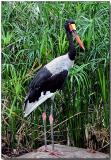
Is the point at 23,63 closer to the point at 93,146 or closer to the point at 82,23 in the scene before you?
the point at 82,23

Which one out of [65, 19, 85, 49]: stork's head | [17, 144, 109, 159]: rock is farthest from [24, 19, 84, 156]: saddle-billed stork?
[17, 144, 109, 159]: rock

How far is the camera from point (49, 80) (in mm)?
3426

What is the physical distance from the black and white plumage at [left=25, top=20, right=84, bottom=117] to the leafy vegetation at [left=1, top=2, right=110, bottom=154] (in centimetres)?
4

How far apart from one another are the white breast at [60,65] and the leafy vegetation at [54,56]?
0.16 ft

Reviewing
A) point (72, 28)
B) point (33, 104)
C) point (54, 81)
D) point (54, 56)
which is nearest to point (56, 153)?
point (33, 104)

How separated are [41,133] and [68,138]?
17 cm

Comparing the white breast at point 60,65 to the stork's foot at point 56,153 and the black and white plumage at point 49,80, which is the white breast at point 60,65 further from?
the stork's foot at point 56,153

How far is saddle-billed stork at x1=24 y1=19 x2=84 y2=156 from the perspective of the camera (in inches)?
135

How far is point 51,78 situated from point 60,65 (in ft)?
0.31

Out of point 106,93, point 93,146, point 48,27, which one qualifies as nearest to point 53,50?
point 48,27

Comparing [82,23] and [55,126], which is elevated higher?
[82,23]

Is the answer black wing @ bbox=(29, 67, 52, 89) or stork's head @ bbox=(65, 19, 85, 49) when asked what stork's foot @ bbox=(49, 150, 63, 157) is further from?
stork's head @ bbox=(65, 19, 85, 49)

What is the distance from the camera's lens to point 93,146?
3.50 meters

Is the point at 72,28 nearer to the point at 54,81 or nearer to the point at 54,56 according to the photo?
the point at 54,56
